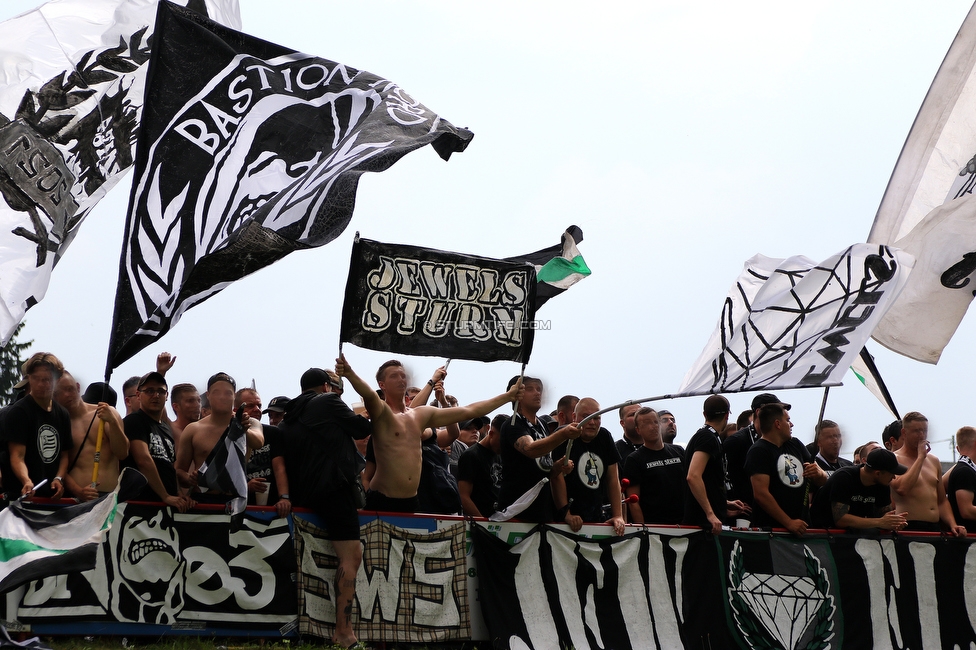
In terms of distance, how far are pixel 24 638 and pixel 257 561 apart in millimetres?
1721

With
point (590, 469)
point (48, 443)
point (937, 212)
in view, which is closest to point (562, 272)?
point (590, 469)

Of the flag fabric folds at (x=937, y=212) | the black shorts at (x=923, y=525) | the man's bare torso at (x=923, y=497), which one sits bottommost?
the black shorts at (x=923, y=525)

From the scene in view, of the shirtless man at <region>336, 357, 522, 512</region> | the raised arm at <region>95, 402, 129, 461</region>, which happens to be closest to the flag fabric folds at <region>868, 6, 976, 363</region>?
the shirtless man at <region>336, 357, 522, 512</region>

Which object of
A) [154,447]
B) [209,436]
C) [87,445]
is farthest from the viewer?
[209,436]

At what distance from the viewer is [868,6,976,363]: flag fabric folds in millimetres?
12312

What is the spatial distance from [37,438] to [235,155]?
8.47 feet

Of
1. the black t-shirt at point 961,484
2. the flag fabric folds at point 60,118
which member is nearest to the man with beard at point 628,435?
the black t-shirt at point 961,484

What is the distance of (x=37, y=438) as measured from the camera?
7.84 meters

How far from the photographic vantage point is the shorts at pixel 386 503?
9.01 meters

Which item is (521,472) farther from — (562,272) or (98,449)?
(98,449)

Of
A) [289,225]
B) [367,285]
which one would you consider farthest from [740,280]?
[289,225]

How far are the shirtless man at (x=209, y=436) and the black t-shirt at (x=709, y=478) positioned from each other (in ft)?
13.2

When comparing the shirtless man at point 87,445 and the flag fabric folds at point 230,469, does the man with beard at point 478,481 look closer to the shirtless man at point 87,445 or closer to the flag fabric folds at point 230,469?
the flag fabric folds at point 230,469

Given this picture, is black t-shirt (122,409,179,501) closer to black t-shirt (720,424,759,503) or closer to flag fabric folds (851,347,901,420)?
black t-shirt (720,424,759,503)
